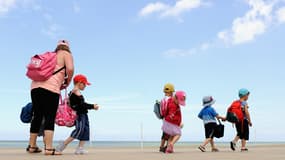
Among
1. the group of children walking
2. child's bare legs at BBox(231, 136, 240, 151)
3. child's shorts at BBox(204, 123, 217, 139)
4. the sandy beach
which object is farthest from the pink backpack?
child's bare legs at BBox(231, 136, 240, 151)

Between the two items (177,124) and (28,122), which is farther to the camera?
(177,124)

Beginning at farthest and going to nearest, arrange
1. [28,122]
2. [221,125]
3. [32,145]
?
[221,125]
[28,122]
[32,145]

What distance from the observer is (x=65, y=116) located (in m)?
6.82

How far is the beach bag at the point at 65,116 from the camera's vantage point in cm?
682

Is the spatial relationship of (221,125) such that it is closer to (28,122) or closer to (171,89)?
A: (171,89)

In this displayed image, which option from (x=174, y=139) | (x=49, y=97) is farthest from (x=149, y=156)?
(x=174, y=139)

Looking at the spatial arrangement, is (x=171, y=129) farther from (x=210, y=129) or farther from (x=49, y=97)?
(x=49, y=97)

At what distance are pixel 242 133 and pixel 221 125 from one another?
0.61 meters

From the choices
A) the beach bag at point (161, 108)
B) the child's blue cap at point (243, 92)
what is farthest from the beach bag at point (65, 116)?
the child's blue cap at point (243, 92)

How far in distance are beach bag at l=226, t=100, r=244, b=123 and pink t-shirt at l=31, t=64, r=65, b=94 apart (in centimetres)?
466

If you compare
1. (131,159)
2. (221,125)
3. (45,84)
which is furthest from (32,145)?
(221,125)

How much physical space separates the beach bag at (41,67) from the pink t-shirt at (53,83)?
0.17 ft

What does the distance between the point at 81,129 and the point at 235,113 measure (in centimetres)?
426

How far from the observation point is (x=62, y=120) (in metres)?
6.84
